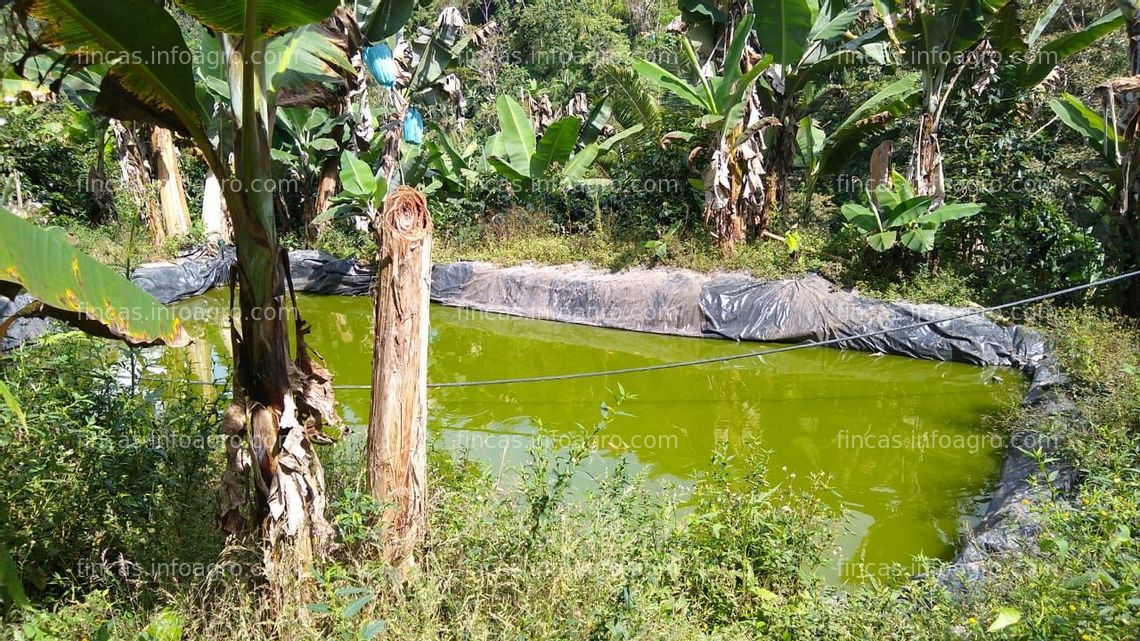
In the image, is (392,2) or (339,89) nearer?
(339,89)

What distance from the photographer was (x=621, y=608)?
8.39 feet

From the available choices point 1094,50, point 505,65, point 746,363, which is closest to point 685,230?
point 746,363

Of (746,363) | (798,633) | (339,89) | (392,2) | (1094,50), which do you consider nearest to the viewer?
(798,633)

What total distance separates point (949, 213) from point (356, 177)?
7.60m

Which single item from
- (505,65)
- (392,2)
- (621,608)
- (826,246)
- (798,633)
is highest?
(505,65)

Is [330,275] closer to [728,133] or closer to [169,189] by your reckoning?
[169,189]

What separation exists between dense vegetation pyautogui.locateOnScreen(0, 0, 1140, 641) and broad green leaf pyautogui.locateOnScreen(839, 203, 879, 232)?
4 cm

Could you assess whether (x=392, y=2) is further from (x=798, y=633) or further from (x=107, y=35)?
(x=798, y=633)

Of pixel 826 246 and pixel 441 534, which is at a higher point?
pixel 826 246

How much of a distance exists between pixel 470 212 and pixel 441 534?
397 inches

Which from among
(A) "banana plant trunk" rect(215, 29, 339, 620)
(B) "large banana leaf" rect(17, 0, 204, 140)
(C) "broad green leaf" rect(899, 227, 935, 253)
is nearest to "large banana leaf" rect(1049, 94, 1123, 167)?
(C) "broad green leaf" rect(899, 227, 935, 253)

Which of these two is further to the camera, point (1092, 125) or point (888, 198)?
point (888, 198)

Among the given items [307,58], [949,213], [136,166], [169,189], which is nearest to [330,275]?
[169,189]

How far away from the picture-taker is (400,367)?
2832 millimetres
